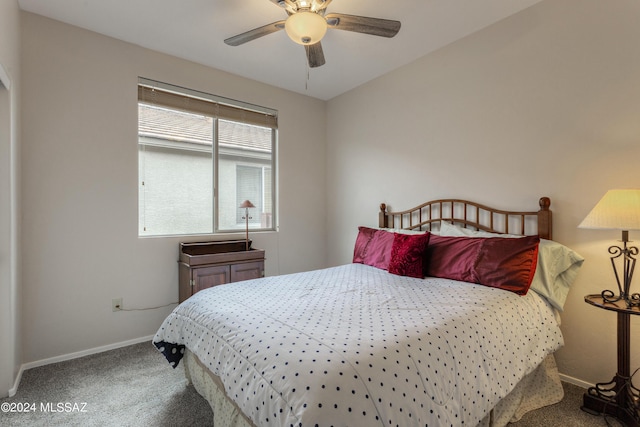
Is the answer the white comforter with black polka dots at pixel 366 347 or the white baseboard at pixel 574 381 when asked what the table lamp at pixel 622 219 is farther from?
the white baseboard at pixel 574 381

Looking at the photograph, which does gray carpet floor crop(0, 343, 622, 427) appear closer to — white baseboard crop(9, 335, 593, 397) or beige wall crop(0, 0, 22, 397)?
white baseboard crop(9, 335, 593, 397)

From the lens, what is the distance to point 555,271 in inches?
80.5

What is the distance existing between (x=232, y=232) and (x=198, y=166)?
78 centimetres

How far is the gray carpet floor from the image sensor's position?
175 centimetres

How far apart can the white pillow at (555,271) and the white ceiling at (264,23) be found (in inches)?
69.2

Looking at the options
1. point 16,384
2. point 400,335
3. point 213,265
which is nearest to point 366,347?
point 400,335

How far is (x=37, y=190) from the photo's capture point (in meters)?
2.40

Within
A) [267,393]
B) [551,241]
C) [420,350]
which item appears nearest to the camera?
[267,393]

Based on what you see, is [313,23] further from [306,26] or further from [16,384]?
[16,384]

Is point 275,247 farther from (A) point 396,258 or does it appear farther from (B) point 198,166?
(A) point 396,258

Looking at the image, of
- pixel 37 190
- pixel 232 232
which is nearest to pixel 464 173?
pixel 232 232

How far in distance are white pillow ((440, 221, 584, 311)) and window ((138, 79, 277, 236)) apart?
105 inches

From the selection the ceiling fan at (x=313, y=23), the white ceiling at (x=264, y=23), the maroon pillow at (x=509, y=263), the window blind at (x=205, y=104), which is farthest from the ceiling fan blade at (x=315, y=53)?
the maroon pillow at (x=509, y=263)

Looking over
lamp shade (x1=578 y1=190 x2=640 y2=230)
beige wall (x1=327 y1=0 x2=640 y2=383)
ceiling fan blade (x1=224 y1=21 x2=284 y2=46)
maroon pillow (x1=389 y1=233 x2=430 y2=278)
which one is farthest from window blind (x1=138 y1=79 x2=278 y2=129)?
lamp shade (x1=578 y1=190 x2=640 y2=230)
